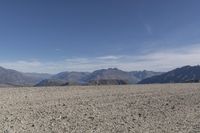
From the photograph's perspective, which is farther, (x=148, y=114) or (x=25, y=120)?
(x=148, y=114)

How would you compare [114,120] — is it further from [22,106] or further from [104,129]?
[22,106]

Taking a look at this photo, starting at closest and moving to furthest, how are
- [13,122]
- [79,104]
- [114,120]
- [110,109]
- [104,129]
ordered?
[104,129] → [13,122] → [114,120] → [110,109] → [79,104]

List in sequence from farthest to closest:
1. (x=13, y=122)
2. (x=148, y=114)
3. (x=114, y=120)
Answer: (x=148, y=114) < (x=114, y=120) < (x=13, y=122)

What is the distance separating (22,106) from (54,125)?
21.6ft

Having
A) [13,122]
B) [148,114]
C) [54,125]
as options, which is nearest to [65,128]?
[54,125]

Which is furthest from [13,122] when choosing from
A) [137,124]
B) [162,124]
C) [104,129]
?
[162,124]

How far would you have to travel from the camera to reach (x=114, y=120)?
656 inches

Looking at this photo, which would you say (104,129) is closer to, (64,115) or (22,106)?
(64,115)

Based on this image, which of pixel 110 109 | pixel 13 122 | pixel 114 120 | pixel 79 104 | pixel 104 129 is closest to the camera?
pixel 104 129

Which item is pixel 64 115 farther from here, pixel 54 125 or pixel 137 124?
pixel 137 124

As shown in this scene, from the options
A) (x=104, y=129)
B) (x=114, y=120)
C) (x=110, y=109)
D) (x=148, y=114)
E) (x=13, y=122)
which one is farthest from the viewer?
(x=110, y=109)

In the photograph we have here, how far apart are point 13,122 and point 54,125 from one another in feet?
6.81

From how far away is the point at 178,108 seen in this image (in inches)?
841

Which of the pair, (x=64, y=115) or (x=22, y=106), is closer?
(x=64, y=115)
